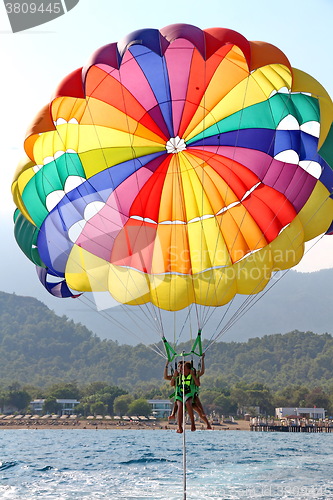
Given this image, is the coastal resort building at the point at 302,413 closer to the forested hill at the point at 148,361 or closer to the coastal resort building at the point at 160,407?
the coastal resort building at the point at 160,407

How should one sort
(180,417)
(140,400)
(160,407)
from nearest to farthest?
(180,417)
(140,400)
(160,407)

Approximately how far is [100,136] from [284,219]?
3.64 metres

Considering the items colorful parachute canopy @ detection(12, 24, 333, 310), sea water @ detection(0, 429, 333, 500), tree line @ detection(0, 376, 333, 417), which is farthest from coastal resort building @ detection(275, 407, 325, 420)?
colorful parachute canopy @ detection(12, 24, 333, 310)

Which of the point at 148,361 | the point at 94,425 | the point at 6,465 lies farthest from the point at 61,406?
the point at 148,361

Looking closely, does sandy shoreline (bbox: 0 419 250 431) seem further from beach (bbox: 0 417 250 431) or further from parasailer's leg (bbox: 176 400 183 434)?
parasailer's leg (bbox: 176 400 183 434)

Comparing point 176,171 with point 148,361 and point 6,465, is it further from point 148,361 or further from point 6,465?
point 148,361

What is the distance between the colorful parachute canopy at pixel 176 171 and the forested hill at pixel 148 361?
149m

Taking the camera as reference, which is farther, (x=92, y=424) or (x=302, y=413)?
(x=302, y=413)

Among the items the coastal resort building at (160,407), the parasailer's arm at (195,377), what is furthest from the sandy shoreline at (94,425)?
the parasailer's arm at (195,377)

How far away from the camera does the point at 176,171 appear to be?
39.9 feet

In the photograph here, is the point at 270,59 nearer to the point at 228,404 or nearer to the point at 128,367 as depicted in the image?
the point at 228,404

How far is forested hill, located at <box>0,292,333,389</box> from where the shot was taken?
6545 inches

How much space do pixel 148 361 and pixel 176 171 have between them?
169 m

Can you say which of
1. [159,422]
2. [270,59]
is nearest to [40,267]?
[270,59]
